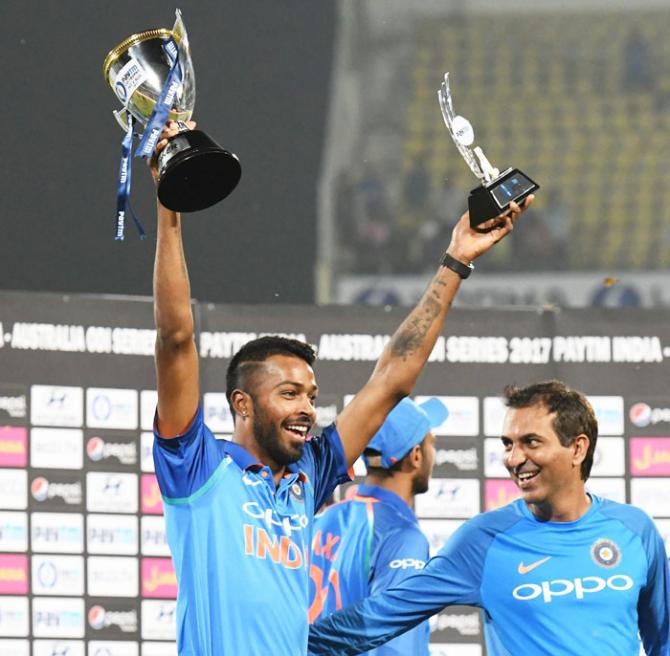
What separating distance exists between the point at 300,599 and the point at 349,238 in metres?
3.50

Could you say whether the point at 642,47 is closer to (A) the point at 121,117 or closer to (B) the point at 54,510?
(B) the point at 54,510

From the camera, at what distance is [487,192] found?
10.2 ft

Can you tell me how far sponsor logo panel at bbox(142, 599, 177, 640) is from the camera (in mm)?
5414

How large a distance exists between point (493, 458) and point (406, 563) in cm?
170

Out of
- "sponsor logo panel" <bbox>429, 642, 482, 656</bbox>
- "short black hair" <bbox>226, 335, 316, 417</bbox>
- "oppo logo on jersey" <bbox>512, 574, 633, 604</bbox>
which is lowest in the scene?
"sponsor logo panel" <bbox>429, 642, 482, 656</bbox>

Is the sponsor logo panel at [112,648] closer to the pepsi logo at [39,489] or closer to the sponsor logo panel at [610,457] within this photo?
the pepsi logo at [39,489]

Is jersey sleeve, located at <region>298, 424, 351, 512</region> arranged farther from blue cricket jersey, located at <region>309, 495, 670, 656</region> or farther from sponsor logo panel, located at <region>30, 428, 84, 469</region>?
sponsor logo panel, located at <region>30, 428, 84, 469</region>

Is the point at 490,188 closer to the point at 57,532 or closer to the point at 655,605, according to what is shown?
the point at 655,605

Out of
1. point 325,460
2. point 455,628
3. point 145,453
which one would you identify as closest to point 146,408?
point 145,453

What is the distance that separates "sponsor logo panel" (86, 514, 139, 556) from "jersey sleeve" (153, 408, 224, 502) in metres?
2.53

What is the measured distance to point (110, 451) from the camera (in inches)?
215

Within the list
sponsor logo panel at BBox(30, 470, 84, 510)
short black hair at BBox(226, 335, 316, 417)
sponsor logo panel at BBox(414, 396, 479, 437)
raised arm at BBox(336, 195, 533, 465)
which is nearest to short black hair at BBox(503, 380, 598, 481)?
raised arm at BBox(336, 195, 533, 465)

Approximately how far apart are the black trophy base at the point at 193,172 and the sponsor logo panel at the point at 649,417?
3.20 metres

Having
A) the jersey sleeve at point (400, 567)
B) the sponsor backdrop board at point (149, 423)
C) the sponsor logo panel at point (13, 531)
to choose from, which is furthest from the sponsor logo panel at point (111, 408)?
the jersey sleeve at point (400, 567)
